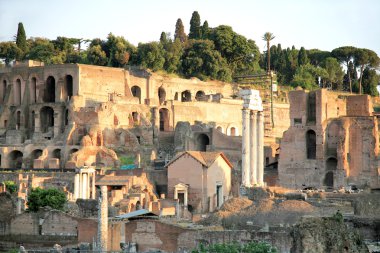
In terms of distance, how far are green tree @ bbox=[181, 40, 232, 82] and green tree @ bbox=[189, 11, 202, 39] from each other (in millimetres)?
9677

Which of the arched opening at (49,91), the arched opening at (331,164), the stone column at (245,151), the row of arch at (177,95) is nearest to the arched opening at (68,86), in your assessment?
the arched opening at (49,91)

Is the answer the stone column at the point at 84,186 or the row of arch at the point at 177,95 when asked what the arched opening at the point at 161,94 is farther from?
the stone column at the point at 84,186

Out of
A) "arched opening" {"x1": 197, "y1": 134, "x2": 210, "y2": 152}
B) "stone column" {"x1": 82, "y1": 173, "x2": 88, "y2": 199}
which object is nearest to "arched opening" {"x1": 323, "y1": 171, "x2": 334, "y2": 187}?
"arched opening" {"x1": 197, "y1": 134, "x2": 210, "y2": 152}

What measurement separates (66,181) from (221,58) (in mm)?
31264

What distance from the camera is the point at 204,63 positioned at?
3285 inches

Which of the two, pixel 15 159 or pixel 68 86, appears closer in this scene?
pixel 15 159

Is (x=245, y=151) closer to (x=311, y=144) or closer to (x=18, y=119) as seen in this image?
(x=311, y=144)

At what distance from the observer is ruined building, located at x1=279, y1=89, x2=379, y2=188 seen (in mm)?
60531

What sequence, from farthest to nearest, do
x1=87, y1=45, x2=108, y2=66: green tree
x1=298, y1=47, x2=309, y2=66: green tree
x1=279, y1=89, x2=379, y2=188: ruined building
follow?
x1=298, y1=47, x2=309, y2=66: green tree, x1=87, y1=45, x2=108, y2=66: green tree, x1=279, y1=89, x2=379, y2=188: ruined building

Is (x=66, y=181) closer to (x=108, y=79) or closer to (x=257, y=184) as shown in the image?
(x=257, y=184)

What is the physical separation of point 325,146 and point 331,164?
128 centimetres

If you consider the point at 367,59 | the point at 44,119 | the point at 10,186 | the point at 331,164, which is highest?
the point at 367,59

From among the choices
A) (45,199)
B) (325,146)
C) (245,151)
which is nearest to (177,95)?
(325,146)

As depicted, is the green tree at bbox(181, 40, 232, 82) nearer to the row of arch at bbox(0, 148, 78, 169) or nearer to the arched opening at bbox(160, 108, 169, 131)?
the arched opening at bbox(160, 108, 169, 131)
